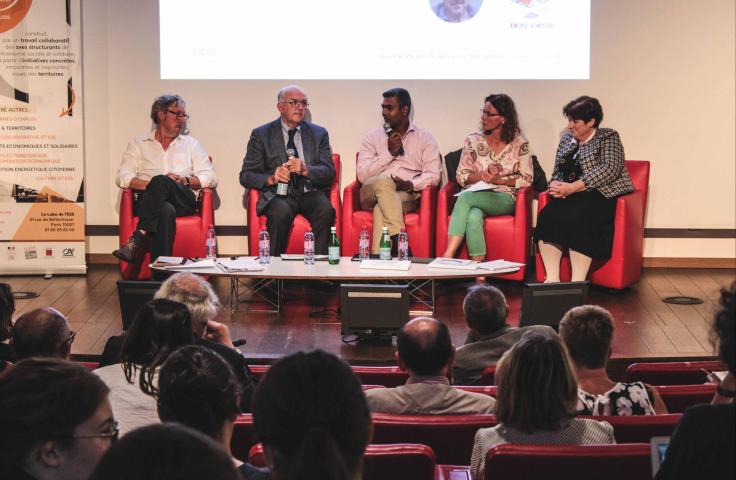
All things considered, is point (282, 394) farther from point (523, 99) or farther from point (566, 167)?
point (523, 99)

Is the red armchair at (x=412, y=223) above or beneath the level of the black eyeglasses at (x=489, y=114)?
beneath

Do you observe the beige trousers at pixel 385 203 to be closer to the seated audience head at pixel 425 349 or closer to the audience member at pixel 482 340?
the audience member at pixel 482 340

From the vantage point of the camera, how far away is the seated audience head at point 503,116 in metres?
6.55

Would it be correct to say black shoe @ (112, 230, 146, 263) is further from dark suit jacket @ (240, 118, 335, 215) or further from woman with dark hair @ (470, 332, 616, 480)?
woman with dark hair @ (470, 332, 616, 480)

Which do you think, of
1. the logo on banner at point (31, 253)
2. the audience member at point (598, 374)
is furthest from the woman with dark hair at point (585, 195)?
the logo on banner at point (31, 253)

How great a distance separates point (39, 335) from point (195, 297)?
0.52m

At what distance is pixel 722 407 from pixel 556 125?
18.5 feet

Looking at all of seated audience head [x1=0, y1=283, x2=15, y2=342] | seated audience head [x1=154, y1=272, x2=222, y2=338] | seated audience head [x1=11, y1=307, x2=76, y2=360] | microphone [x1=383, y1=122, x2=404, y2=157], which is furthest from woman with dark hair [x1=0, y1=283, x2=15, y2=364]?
microphone [x1=383, y1=122, x2=404, y2=157]

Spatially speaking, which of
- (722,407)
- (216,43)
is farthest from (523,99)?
(722,407)

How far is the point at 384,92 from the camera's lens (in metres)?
6.90

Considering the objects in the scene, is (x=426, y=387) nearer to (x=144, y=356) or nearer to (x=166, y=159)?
(x=144, y=356)

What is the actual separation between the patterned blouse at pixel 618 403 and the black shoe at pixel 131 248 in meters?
4.04

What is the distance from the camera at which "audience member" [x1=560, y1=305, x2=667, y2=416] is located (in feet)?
9.12

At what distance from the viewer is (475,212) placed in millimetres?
6352
